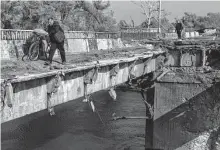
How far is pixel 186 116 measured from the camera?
1384cm

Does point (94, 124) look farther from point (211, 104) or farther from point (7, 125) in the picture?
point (211, 104)

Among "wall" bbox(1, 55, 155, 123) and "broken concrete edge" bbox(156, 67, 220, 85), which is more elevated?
"wall" bbox(1, 55, 155, 123)

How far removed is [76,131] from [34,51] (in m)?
9.48

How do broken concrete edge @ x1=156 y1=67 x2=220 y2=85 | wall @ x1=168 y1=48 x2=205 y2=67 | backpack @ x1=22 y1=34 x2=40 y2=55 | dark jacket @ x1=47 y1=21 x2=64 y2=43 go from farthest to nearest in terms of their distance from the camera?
wall @ x1=168 y1=48 x2=205 y2=67, broken concrete edge @ x1=156 y1=67 x2=220 y2=85, backpack @ x1=22 y1=34 x2=40 y2=55, dark jacket @ x1=47 y1=21 x2=64 y2=43

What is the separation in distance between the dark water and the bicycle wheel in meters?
7.40

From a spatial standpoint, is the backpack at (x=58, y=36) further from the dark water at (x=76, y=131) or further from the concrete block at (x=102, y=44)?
the dark water at (x=76, y=131)

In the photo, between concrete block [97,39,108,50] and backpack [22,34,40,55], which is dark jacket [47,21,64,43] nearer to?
backpack [22,34,40,55]

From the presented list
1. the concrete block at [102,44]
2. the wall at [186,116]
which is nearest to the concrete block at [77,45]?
the concrete block at [102,44]

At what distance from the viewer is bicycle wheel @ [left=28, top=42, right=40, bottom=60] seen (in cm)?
1091

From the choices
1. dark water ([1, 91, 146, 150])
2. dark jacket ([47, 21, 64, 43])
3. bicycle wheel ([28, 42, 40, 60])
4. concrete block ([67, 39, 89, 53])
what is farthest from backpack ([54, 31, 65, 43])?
dark water ([1, 91, 146, 150])

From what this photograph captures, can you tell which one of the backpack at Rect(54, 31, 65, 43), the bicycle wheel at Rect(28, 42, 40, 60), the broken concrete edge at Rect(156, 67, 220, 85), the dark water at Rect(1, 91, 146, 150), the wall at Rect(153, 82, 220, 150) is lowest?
the dark water at Rect(1, 91, 146, 150)

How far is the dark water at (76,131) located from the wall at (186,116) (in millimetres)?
3175

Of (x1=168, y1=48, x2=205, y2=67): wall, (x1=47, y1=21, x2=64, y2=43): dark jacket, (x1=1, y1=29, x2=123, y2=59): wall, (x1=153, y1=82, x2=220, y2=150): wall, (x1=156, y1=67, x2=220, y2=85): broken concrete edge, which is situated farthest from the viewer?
(x1=168, y1=48, x2=205, y2=67): wall

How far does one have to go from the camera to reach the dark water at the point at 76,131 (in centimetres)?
1716
